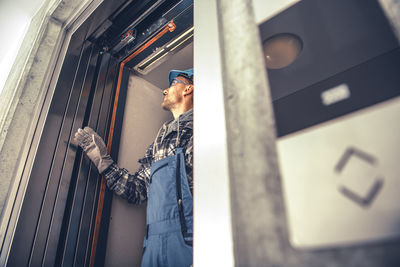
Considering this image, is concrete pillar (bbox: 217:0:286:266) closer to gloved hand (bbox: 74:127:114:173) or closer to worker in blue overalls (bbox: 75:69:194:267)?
worker in blue overalls (bbox: 75:69:194:267)

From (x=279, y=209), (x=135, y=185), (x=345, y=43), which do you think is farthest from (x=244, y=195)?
(x=135, y=185)

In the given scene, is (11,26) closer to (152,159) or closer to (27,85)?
(27,85)

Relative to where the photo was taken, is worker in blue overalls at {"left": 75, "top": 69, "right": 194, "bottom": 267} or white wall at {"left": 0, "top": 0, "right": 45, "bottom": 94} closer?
worker in blue overalls at {"left": 75, "top": 69, "right": 194, "bottom": 267}

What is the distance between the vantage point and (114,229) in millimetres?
1411

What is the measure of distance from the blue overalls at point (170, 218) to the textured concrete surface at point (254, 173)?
2.63 ft

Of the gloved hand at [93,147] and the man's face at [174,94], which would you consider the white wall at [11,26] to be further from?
the man's face at [174,94]

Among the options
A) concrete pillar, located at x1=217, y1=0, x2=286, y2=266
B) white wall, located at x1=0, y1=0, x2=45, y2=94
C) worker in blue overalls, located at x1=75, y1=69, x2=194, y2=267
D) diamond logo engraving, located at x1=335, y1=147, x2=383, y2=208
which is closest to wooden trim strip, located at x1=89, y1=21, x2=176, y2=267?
worker in blue overalls, located at x1=75, y1=69, x2=194, y2=267

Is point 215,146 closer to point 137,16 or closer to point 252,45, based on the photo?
point 252,45

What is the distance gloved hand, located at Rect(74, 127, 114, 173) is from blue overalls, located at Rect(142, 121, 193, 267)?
35 centimetres

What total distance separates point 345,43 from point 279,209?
278mm

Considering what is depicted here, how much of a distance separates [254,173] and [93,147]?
127cm

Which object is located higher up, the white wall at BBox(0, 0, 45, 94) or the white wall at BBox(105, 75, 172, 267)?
the white wall at BBox(0, 0, 45, 94)

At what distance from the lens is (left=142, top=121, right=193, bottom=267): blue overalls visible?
3.36 feet

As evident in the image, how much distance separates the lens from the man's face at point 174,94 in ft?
5.93
